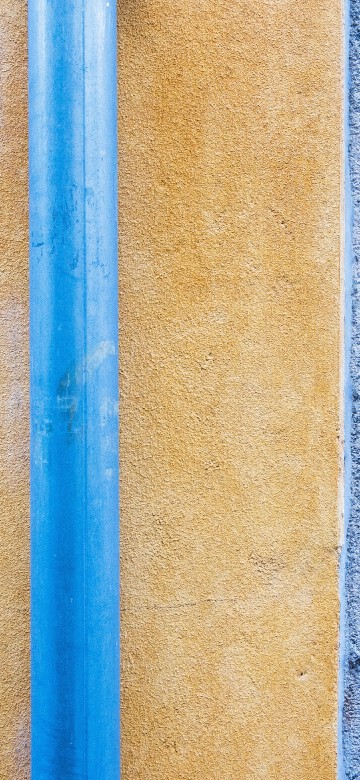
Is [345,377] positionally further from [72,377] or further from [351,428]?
[72,377]

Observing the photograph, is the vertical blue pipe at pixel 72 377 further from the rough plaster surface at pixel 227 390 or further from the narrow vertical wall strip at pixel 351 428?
the narrow vertical wall strip at pixel 351 428

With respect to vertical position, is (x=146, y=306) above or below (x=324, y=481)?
above

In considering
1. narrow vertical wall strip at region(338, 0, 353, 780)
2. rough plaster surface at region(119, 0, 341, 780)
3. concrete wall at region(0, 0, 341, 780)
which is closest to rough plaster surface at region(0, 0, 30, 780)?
concrete wall at region(0, 0, 341, 780)

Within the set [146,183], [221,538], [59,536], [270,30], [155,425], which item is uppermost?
[270,30]

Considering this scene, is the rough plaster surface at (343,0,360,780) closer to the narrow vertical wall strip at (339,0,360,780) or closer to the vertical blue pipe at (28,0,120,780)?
the narrow vertical wall strip at (339,0,360,780)

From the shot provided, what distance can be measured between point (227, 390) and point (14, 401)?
63 centimetres

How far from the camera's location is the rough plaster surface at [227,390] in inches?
65.0

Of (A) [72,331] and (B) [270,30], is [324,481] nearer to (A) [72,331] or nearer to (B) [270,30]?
(A) [72,331]

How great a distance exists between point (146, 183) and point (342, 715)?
5.64 feet

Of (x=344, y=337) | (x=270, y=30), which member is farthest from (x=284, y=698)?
(x=270, y=30)

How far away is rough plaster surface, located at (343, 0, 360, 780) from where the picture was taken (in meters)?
1.74

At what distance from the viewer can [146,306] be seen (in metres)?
1.67

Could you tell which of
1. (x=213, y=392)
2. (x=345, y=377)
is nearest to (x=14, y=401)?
(x=213, y=392)

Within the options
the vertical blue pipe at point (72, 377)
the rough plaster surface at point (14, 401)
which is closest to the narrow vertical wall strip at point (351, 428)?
the vertical blue pipe at point (72, 377)
